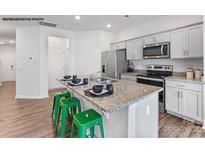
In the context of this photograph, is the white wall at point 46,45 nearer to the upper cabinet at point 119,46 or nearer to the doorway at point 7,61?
the upper cabinet at point 119,46

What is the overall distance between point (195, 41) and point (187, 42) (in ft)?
0.52

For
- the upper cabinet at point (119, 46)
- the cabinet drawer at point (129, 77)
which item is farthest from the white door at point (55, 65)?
the cabinet drawer at point (129, 77)

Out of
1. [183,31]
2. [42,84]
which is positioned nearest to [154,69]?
[183,31]

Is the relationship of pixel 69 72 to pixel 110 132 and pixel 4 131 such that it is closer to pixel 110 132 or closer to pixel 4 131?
pixel 4 131

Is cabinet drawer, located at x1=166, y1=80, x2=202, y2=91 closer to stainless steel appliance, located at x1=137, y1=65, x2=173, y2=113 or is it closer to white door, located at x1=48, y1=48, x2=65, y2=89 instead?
A: stainless steel appliance, located at x1=137, y1=65, x2=173, y2=113

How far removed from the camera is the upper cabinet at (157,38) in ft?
11.1

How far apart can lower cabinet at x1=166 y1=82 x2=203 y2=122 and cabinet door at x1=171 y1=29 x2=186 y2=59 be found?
80 centimetres

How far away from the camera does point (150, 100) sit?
1.90 m

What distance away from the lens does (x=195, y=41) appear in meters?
2.82

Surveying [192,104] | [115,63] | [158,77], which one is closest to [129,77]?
[115,63]

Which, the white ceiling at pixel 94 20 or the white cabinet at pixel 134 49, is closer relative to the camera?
the white ceiling at pixel 94 20

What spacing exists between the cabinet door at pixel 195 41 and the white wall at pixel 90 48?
10.3ft

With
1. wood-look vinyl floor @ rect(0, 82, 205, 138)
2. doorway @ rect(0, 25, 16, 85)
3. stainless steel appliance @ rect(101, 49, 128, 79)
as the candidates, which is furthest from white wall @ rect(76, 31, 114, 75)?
doorway @ rect(0, 25, 16, 85)
